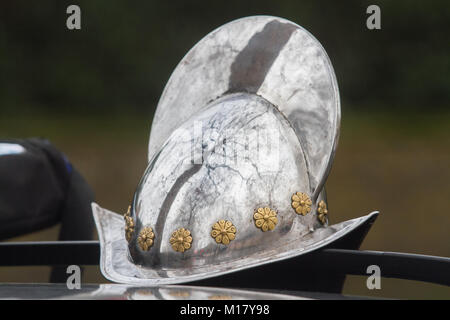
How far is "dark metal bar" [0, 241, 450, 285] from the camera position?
73 centimetres

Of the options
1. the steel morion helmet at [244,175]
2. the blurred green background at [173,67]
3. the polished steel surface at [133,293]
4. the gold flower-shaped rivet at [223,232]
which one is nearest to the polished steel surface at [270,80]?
the steel morion helmet at [244,175]

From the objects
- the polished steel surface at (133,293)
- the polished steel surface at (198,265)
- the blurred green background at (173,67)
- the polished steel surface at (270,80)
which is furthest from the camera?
the blurred green background at (173,67)

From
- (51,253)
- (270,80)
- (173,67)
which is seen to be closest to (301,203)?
(270,80)

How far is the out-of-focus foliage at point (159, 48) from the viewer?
7.11 feet

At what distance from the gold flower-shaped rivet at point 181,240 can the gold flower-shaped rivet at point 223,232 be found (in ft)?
0.08

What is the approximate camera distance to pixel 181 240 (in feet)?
2.41

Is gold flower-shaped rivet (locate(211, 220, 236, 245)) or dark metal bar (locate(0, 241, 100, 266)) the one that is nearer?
gold flower-shaped rivet (locate(211, 220, 236, 245))

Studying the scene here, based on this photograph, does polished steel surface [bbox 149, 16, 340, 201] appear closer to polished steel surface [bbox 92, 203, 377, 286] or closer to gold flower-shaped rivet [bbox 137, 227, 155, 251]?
polished steel surface [bbox 92, 203, 377, 286]

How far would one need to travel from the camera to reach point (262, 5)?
7.33ft

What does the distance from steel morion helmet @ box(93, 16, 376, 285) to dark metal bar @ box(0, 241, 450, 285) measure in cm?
3

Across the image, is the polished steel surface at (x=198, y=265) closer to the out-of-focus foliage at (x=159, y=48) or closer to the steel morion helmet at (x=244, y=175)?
the steel morion helmet at (x=244, y=175)

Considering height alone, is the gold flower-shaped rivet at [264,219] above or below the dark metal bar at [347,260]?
above

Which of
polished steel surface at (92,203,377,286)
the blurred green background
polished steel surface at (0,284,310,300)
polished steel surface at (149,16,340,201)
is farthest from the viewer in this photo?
the blurred green background

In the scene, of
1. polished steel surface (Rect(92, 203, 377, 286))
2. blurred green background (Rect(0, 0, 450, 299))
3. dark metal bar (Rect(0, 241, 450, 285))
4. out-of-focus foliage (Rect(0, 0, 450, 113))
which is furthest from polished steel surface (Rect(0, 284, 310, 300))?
out-of-focus foliage (Rect(0, 0, 450, 113))
